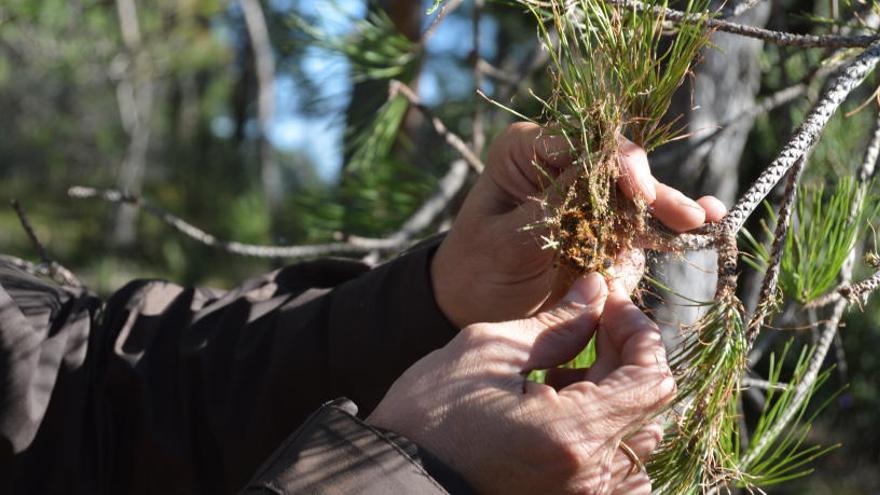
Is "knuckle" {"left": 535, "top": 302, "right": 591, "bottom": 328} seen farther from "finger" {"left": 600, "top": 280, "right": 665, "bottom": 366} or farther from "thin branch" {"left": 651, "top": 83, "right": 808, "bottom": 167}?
"thin branch" {"left": 651, "top": 83, "right": 808, "bottom": 167}

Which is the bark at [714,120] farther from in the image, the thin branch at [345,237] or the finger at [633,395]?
the thin branch at [345,237]

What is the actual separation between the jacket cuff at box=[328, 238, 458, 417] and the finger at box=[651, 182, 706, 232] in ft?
1.12

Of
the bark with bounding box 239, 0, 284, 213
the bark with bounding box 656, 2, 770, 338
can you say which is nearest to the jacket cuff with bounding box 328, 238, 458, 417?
the bark with bounding box 656, 2, 770, 338

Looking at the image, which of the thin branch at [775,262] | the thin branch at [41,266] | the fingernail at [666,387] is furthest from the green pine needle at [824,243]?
the thin branch at [41,266]

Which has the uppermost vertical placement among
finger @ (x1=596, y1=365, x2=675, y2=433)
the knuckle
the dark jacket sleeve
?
the knuckle

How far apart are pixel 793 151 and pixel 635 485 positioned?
0.23 m

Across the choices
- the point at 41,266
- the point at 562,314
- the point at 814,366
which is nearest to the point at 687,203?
the point at 562,314

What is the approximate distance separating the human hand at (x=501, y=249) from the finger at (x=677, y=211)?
13 centimetres

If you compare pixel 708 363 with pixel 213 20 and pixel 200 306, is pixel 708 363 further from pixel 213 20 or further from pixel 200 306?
pixel 213 20

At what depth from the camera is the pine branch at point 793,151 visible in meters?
0.51

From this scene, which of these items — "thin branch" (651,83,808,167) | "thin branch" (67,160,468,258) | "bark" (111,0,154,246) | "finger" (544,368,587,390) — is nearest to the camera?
"finger" (544,368,587,390)

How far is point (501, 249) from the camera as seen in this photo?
780mm

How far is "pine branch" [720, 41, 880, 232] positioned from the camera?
1.67 ft

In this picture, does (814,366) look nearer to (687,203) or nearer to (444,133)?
(687,203)
